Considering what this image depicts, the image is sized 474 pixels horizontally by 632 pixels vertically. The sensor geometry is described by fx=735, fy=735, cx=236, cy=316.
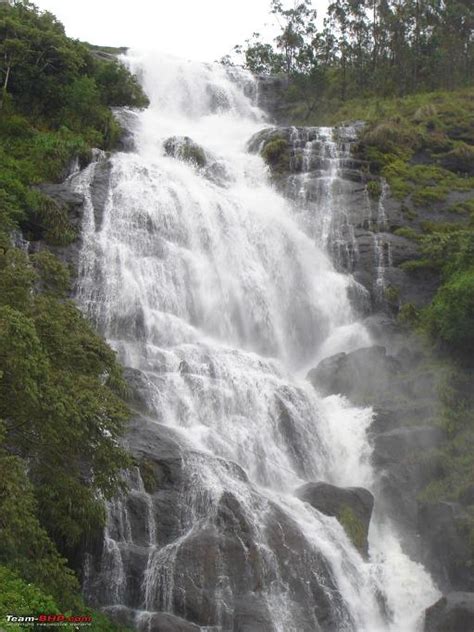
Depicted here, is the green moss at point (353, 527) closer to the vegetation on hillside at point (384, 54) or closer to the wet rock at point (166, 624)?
the wet rock at point (166, 624)

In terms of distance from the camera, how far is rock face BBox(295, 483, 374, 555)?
19797mm

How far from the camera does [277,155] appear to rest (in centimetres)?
4128

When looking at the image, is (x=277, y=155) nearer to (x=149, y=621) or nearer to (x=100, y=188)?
(x=100, y=188)

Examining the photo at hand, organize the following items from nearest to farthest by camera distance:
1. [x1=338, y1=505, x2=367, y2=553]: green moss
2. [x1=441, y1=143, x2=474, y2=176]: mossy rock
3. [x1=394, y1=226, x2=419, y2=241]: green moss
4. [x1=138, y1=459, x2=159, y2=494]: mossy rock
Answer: [x1=138, y1=459, x2=159, y2=494]: mossy rock
[x1=338, y1=505, x2=367, y2=553]: green moss
[x1=394, y1=226, x2=419, y2=241]: green moss
[x1=441, y1=143, x2=474, y2=176]: mossy rock

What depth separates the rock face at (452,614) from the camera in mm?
17219

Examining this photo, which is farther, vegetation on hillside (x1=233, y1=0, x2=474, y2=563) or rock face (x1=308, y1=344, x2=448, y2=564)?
vegetation on hillside (x1=233, y1=0, x2=474, y2=563)

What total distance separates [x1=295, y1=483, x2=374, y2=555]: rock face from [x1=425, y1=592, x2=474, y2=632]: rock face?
8.12ft

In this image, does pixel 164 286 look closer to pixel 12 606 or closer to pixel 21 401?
pixel 21 401

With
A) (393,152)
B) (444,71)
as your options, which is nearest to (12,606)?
(393,152)

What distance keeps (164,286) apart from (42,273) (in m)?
10.6

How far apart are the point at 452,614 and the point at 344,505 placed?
13.1 ft

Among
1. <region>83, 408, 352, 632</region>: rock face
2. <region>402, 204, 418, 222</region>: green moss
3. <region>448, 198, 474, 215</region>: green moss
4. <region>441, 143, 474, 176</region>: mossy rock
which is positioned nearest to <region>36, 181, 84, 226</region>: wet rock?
<region>83, 408, 352, 632</region>: rock face

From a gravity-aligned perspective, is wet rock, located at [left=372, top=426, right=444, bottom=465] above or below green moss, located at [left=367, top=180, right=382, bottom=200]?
below

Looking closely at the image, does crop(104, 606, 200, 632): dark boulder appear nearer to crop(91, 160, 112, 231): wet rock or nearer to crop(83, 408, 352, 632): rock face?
Result: crop(83, 408, 352, 632): rock face
